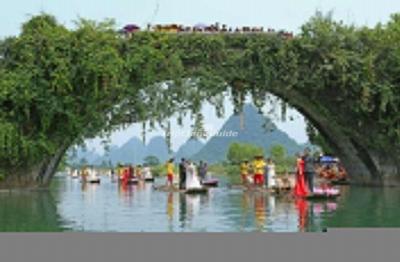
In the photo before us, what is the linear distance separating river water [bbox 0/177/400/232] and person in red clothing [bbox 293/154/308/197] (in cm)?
42

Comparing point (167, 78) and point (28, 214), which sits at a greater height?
point (167, 78)

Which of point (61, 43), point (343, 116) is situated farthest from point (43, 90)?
point (343, 116)

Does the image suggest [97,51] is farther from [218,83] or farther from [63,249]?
[63,249]

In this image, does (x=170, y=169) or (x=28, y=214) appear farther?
(x=170, y=169)

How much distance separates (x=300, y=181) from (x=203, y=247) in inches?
410

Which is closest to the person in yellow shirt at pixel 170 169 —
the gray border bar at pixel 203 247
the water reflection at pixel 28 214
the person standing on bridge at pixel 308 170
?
the water reflection at pixel 28 214

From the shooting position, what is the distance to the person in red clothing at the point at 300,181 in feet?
57.3

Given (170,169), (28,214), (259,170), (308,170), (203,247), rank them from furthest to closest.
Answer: (170,169) → (259,170) → (308,170) → (28,214) → (203,247)

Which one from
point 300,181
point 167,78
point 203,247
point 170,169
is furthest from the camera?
point 170,169

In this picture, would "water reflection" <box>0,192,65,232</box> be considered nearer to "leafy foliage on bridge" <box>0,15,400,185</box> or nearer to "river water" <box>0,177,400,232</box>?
"river water" <box>0,177,400,232</box>

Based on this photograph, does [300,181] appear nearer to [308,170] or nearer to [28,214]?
[308,170]

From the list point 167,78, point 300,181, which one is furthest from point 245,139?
point 300,181

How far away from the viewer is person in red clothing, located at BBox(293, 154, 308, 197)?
17.5 meters

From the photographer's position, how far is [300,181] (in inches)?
703
